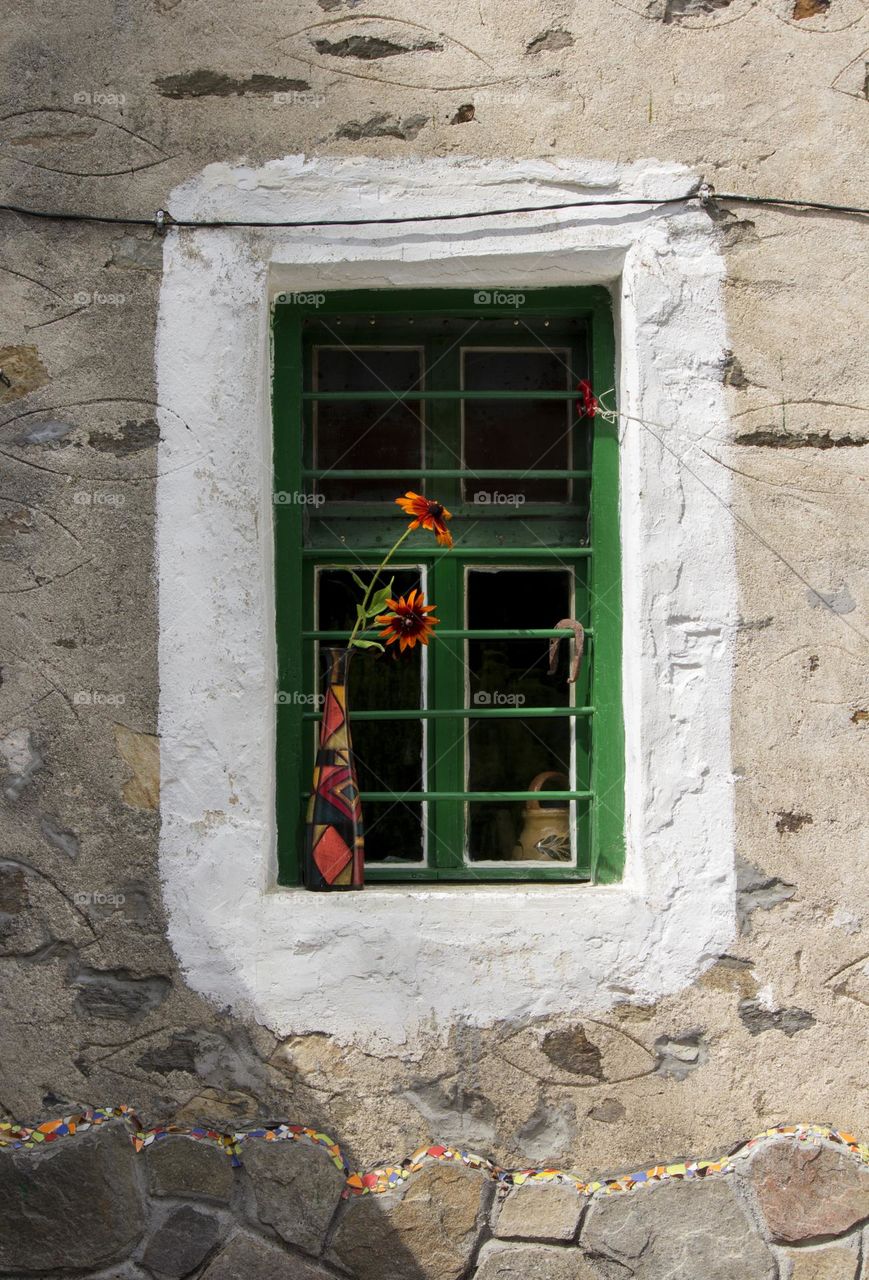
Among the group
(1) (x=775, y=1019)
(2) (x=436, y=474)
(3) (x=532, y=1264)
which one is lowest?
(3) (x=532, y=1264)

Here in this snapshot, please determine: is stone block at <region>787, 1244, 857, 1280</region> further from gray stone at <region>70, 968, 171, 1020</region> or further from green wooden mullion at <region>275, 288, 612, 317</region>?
green wooden mullion at <region>275, 288, 612, 317</region>

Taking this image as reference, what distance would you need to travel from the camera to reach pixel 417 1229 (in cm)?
256

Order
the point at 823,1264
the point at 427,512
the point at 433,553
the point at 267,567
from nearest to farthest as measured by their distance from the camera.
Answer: the point at 823,1264
the point at 427,512
the point at 267,567
the point at 433,553

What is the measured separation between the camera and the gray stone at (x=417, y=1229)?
8.38ft

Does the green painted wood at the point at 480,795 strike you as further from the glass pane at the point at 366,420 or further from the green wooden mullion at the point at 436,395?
the green wooden mullion at the point at 436,395

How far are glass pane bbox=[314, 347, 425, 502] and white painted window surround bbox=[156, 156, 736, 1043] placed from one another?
19 centimetres

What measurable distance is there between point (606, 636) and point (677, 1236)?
4.51 feet

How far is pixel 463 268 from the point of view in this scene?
9.14ft

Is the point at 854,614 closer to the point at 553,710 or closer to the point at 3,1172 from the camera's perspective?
the point at 553,710

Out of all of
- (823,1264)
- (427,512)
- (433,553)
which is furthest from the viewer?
(433,553)

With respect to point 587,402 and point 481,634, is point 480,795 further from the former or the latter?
point 587,402

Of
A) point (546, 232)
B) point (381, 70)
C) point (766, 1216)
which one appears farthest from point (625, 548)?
point (766, 1216)

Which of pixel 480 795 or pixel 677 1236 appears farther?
pixel 480 795

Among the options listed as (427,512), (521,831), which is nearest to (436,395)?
(427,512)
